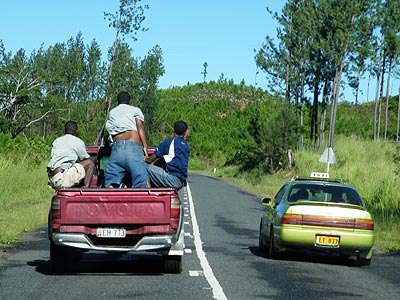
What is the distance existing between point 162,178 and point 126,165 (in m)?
0.58

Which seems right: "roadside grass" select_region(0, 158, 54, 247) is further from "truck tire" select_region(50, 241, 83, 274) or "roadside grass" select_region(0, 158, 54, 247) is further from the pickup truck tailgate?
the pickup truck tailgate

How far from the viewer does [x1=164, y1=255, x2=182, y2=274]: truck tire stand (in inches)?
460

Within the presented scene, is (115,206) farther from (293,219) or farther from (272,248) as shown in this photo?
(272,248)

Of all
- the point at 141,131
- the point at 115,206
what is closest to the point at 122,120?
the point at 141,131

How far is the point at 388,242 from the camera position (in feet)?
63.5

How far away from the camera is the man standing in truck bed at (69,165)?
39.8 ft

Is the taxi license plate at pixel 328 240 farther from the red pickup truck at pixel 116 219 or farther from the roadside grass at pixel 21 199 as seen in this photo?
the roadside grass at pixel 21 199

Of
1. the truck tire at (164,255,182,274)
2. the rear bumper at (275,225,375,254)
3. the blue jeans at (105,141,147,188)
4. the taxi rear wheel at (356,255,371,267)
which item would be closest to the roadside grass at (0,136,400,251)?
the taxi rear wheel at (356,255,371,267)

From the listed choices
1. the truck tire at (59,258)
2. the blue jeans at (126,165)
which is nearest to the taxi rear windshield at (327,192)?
the blue jeans at (126,165)

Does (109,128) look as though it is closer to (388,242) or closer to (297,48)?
(388,242)

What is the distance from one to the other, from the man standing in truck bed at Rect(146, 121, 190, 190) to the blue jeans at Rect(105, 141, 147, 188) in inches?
9.1

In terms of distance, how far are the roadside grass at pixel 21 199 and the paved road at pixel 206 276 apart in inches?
71.3

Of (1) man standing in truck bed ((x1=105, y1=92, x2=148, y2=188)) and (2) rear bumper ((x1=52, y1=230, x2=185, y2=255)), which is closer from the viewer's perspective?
(2) rear bumper ((x1=52, y1=230, x2=185, y2=255))

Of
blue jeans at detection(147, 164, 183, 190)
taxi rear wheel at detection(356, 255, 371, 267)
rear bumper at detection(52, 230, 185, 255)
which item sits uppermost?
blue jeans at detection(147, 164, 183, 190)
